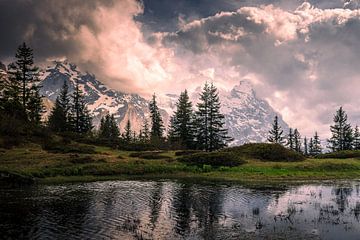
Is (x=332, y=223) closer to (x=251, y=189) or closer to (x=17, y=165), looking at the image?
(x=251, y=189)

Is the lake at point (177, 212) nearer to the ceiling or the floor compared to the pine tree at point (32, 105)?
nearer to the floor

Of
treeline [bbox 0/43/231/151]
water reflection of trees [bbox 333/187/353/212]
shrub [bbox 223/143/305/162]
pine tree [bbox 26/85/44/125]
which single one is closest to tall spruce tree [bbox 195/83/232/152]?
treeline [bbox 0/43/231/151]

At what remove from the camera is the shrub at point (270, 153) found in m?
53.3

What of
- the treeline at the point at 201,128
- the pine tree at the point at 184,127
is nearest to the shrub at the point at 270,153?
the treeline at the point at 201,128

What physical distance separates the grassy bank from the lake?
729 cm

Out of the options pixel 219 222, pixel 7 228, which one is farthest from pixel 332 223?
pixel 7 228

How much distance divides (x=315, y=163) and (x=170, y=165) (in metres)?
20.6

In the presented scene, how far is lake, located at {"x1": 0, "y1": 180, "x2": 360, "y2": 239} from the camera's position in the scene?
16859mm

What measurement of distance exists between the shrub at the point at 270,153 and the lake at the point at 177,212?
2040 centimetres

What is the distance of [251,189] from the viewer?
1256 inches

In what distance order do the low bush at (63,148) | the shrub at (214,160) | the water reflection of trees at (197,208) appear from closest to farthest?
the water reflection of trees at (197,208)
the shrub at (214,160)
the low bush at (63,148)

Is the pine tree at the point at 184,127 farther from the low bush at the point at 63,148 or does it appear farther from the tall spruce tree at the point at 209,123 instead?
the low bush at the point at 63,148

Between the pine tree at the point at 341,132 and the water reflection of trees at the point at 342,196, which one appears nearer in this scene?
the water reflection of trees at the point at 342,196

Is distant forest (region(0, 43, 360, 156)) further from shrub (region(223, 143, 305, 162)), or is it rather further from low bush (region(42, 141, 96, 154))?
shrub (region(223, 143, 305, 162))
